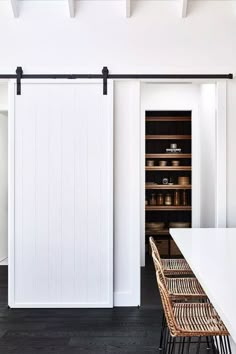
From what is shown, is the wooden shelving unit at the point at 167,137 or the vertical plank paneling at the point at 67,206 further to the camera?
the wooden shelving unit at the point at 167,137

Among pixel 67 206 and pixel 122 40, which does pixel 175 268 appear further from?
pixel 122 40

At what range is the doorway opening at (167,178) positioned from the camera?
539 centimetres

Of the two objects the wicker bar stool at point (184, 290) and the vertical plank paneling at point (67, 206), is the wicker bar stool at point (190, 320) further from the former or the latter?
the vertical plank paneling at point (67, 206)

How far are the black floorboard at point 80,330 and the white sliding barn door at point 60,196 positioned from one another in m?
0.19

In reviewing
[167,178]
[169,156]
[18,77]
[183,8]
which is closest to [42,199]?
[18,77]

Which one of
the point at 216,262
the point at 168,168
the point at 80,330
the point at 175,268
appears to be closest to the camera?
the point at 216,262

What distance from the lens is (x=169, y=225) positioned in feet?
18.1

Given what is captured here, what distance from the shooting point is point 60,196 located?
11.3 feet

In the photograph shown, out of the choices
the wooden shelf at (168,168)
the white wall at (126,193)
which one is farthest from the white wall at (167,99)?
the white wall at (126,193)

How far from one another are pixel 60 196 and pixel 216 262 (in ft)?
6.06

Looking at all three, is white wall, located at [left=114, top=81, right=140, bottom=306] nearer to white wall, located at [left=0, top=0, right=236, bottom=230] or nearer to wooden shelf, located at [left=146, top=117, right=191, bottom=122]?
white wall, located at [left=0, top=0, right=236, bottom=230]

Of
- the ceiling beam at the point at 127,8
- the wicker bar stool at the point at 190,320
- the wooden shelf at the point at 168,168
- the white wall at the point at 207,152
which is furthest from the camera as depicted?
the wooden shelf at the point at 168,168

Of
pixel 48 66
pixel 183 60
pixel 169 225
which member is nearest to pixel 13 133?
pixel 48 66

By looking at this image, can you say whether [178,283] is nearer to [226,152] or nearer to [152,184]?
[226,152]
